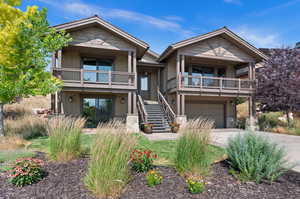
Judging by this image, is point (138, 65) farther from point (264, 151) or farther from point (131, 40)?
point (264, 151)

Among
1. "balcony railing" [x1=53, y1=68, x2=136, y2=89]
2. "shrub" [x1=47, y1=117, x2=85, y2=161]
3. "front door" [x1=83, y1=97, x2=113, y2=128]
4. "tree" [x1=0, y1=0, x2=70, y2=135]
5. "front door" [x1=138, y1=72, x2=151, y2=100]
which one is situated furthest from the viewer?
"front door" [x1=138, y1=72, x2=151, y2=100]

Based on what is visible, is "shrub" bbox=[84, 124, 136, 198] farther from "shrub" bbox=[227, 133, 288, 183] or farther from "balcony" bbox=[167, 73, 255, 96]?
"balcony" bbox=[167, 73, 255, 96]

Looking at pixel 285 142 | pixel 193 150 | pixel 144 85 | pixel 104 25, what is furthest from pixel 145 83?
pixel 193 150

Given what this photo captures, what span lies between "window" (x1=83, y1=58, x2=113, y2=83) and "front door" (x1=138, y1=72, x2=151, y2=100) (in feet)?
10.1

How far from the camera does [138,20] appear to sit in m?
13.3

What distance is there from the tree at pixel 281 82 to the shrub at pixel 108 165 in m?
12.2

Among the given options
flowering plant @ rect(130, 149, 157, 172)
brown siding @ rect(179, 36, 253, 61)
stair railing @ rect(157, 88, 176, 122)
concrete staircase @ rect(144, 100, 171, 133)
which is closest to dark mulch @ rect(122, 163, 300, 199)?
flowering plant @ rect(130, 149, 157, 172)

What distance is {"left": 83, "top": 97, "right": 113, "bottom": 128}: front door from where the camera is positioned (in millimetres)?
12227

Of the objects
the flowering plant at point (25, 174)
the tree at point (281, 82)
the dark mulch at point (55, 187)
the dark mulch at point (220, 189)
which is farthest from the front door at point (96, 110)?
the tree at point (281, 82)

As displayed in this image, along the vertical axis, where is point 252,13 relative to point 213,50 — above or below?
above

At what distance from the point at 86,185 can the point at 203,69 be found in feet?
44.8

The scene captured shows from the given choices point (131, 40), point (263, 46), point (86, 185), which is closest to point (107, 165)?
point (86, 185)

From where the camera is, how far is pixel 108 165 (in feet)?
8.52

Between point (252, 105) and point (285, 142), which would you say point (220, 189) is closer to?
point (285, 142)
